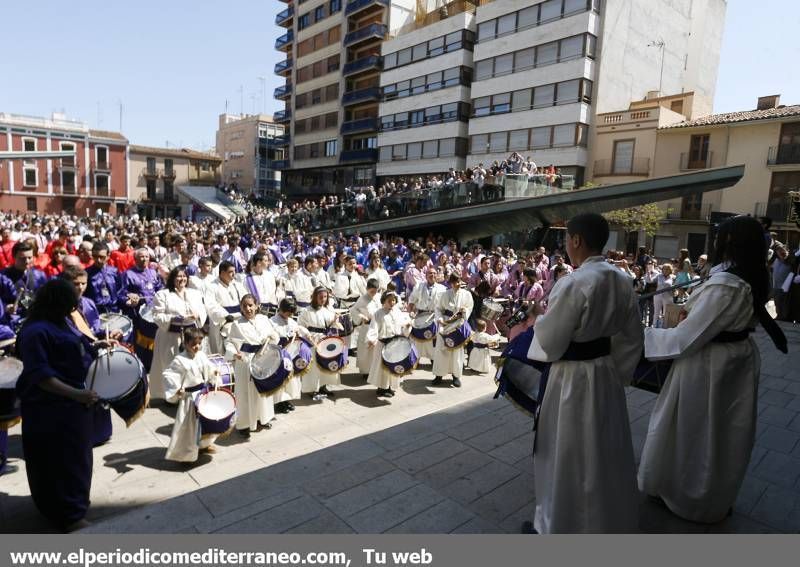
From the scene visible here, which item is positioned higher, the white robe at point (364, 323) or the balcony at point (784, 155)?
the balcony at point (784, 155)

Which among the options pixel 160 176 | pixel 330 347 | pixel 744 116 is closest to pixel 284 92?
pixel 160 176

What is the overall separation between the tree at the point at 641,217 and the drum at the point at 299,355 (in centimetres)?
2266

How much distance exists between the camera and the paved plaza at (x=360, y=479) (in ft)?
11.7

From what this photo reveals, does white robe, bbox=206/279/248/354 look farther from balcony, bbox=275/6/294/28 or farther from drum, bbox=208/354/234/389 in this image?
balcony, bbox=275/6/294/28

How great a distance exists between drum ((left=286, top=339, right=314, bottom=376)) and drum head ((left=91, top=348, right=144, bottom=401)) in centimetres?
229

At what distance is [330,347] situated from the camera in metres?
6.67

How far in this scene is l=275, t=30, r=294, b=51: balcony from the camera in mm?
50688

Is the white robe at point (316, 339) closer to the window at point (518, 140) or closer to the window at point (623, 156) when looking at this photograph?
the window at point (623, 156)

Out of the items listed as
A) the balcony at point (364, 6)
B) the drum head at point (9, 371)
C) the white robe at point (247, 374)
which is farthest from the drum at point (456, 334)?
the balcony at point (364, 6)

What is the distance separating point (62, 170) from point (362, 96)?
31724mm

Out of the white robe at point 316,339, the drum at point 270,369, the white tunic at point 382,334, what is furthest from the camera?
the white tunic at point 382,334

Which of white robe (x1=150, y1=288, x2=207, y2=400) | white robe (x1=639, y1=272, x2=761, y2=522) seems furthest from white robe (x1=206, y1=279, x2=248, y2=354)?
white robe (x1=639, y1=272, x2=761, y2=522)

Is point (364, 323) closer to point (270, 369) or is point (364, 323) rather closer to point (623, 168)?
point (270, 369)

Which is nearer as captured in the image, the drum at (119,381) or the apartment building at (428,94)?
→ the drum at (119,381)
